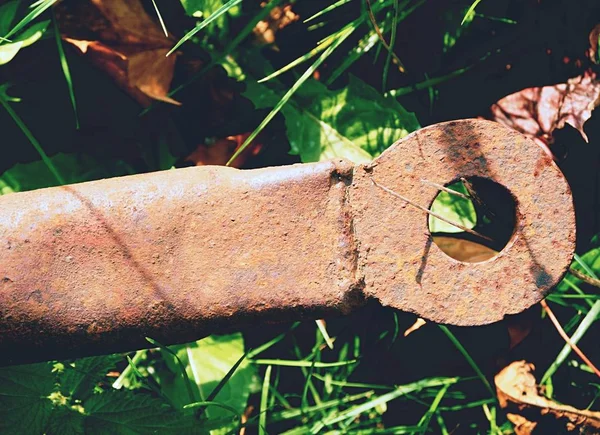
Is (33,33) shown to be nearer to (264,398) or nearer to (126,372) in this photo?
(126,372)

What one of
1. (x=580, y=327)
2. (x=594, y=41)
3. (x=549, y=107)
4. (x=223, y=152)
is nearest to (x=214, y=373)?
(x=223, y=152)

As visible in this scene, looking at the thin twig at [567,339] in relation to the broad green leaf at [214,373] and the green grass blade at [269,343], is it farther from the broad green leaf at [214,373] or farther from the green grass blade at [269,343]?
the broad green leaf at [214,373]

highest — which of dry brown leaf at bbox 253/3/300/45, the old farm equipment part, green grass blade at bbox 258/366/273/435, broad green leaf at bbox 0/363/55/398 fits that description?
dry brown leaf at bbox 253/3/300/45

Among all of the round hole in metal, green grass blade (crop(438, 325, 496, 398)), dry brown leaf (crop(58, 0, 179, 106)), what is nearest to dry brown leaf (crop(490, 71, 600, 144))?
the round hole in metal

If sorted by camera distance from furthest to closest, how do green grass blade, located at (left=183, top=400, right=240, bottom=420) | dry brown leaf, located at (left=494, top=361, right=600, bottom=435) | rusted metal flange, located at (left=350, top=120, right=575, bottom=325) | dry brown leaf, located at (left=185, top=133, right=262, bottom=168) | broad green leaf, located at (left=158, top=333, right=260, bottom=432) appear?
dry brown leaf, located at (left=185, top=133, right=262, bottom=168), broad green leaf, located at (left=158, top=333, right=260, bottom=432), dry brown leaf, located at (left=494, top=361, right=600, bottom=435), green grass blade, located at (left=183, top=400, right=240, bottom=420), rusted metal flange, located at (left=350, top=120, right=575, bottom=325)

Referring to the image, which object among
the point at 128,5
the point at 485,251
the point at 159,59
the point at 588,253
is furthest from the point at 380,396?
the point at 128,5

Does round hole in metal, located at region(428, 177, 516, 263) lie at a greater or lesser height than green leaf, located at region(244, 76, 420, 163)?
lesser

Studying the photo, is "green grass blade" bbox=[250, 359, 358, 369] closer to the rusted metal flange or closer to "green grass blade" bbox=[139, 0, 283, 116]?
the rusted metal flange
